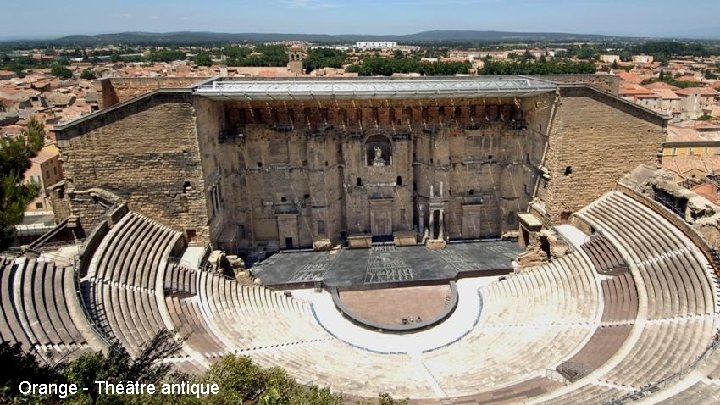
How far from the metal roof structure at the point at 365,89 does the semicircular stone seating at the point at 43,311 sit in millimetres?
11627

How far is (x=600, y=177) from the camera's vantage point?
28516 millimetres

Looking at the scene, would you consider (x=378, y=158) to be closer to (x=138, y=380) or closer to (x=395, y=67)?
(x=138, y=380)

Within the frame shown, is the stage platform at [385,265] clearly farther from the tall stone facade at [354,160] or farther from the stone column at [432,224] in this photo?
the tall stone facade at [354,160]

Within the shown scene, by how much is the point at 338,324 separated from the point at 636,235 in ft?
47.6

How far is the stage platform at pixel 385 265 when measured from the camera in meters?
27.8

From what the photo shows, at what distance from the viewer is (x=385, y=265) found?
→ 29.8 m

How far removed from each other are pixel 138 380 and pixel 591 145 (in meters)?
24.9

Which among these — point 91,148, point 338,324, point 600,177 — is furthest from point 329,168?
point 600,177

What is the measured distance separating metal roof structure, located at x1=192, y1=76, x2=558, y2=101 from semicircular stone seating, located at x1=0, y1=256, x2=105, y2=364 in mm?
11627

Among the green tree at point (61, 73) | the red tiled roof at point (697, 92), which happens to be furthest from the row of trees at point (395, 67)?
the green tree at point (61, 73)

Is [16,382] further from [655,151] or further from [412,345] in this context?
[655,151]

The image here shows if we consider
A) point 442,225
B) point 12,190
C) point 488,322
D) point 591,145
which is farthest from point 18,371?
point 591,145

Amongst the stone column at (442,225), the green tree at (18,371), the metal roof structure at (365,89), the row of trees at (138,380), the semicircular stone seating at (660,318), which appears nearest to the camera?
the row of trees at (138,380)

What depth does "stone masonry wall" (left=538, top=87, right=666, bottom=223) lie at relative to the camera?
27312 millimetres
